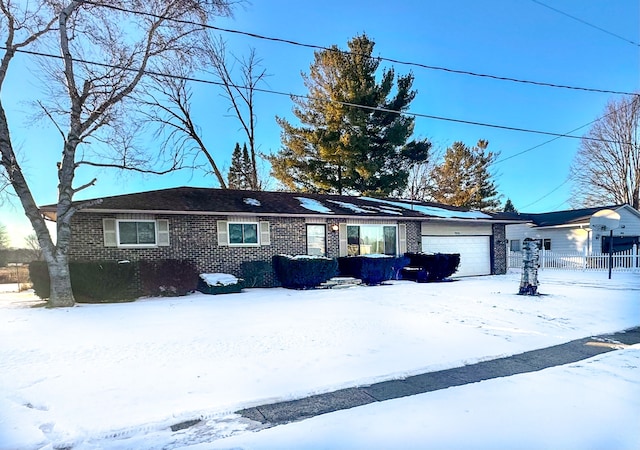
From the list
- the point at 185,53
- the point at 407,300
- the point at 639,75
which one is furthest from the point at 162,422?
the point at 639,75

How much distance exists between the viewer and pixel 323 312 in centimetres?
844

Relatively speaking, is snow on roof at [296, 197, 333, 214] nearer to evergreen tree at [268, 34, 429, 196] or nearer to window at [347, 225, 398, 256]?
window at [347, 225, 398, 256]

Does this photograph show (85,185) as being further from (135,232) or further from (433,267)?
(433,267)

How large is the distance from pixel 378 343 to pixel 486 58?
34.0ft

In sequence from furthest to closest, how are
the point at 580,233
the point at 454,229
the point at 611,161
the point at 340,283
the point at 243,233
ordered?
the point at 611,161 → the point at 580,233 → the point at 454,229 → the point at 340,283 → the point at 243,233

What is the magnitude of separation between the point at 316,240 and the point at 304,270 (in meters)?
2.10

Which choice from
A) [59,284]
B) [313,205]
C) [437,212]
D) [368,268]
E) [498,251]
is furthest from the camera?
[498,251]

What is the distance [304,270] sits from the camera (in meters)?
12.8

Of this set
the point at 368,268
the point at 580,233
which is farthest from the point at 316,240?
the point at 580,233

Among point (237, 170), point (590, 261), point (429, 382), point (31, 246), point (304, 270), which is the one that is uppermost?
point (237, 170)

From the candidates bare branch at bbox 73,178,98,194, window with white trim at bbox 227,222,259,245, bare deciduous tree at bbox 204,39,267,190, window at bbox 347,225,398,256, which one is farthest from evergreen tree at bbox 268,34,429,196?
bare branch at bbox 73,178,98,194

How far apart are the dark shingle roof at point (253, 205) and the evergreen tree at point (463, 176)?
14917 mm

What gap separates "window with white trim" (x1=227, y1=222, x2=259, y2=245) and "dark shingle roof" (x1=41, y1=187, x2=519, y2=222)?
1.93 ft

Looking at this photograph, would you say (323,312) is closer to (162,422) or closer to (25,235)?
(162,422)
